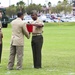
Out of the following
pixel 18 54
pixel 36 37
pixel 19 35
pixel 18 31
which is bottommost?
pixel 18 54

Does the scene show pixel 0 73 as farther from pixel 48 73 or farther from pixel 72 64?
pixel 72 64

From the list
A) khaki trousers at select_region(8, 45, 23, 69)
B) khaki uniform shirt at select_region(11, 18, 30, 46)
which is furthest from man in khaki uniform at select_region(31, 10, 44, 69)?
khaki trousers at select_region(8, 45, 23, 69)

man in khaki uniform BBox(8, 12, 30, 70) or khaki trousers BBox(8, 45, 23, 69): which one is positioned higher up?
man in khaki uniform BBox(8, 12, 30, 70)

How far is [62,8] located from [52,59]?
109 meters

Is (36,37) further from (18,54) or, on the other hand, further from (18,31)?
(18,54)

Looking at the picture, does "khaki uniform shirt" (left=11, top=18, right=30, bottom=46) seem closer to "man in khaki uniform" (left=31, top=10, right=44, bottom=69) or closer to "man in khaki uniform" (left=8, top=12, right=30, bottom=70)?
"man in khaki uniform" (left=8, top=12, right=30, bottom=70)

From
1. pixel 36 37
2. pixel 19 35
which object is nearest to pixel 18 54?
pixel 19 35

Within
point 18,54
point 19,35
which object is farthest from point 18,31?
point 18,54

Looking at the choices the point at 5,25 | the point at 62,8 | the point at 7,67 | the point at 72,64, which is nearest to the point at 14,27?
the point at 7,67

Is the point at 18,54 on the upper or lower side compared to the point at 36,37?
lower

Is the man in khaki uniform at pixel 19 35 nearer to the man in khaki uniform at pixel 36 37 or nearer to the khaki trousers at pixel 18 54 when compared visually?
the khaki trousers at pixel 18 54

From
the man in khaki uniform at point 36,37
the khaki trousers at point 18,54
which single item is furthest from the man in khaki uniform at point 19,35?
the man in khaki uniform at point 36,37

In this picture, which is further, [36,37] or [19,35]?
[36,37]

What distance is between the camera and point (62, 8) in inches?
4906
